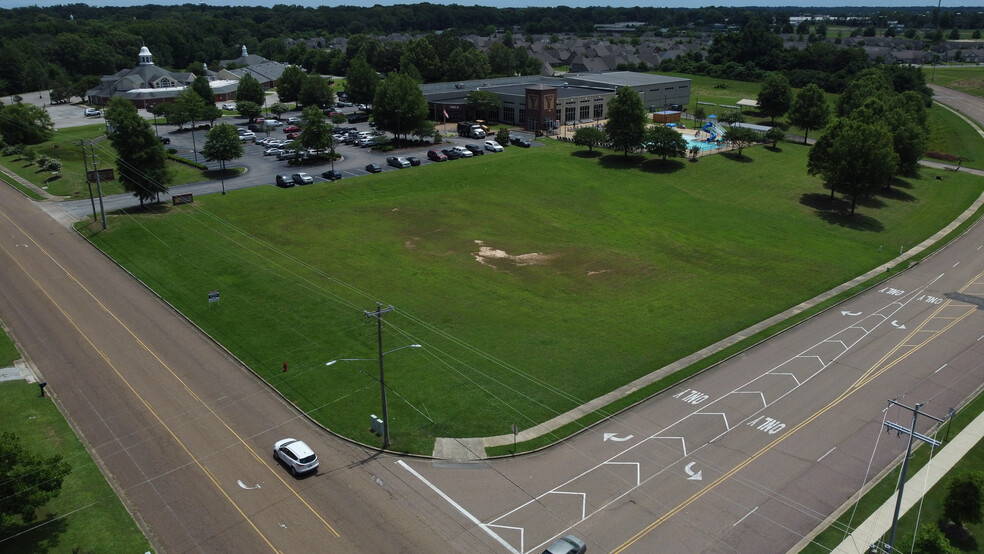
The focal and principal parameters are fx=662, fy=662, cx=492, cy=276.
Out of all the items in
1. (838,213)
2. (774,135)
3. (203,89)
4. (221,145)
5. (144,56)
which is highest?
(144,56)

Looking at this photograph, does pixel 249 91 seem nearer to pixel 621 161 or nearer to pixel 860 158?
pixel 621 161

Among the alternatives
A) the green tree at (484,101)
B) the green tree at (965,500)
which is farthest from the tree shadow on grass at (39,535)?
the green tree at (484,101)

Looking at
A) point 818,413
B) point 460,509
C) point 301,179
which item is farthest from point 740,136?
point 460,509

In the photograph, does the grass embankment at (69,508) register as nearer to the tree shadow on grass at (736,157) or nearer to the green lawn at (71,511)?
the green lawn at (71,511)

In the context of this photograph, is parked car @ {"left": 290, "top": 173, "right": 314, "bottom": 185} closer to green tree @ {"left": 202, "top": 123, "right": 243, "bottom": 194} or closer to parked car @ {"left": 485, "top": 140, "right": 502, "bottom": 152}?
green tree @ {"left": 202, "top": 123, "right": 243, "bottom": 194}

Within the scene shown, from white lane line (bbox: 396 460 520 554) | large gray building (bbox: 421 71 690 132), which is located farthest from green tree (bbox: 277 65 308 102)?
white lane line (bbox: 396 460 520 554)
